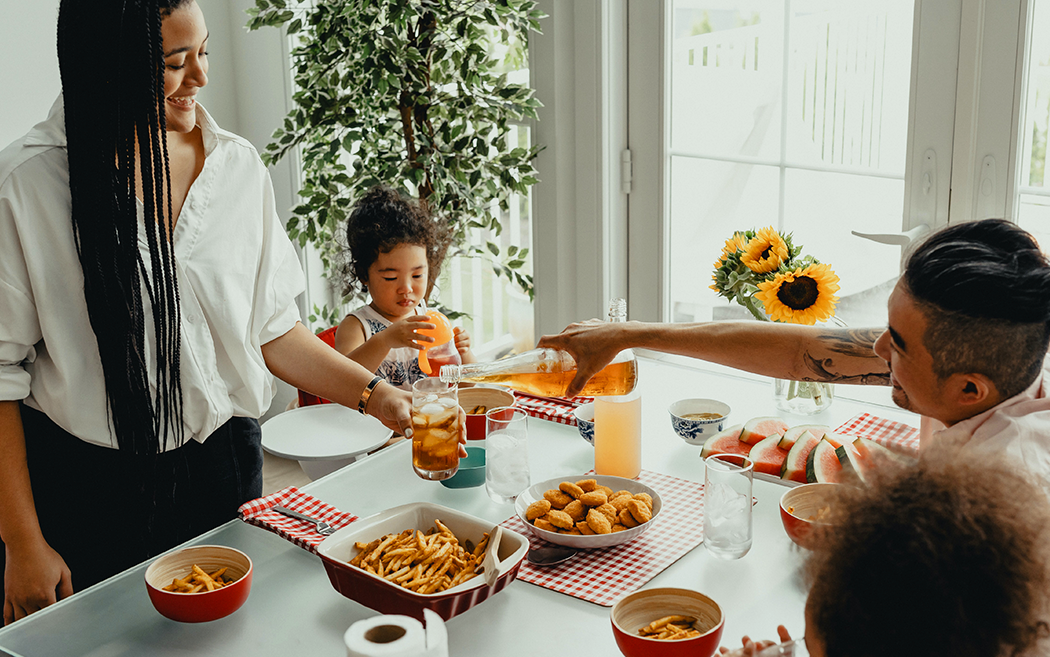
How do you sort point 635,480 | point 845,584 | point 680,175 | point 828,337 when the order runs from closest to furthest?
point 845,584 < point 635,480 < point 828,337 < point 680,175

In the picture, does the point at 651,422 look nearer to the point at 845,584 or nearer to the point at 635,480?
the point at 635,480

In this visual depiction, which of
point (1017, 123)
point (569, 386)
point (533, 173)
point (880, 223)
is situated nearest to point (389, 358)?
point (533, 173)

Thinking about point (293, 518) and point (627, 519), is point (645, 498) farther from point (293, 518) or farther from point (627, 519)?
point (293, 518)

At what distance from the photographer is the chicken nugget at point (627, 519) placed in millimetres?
1365

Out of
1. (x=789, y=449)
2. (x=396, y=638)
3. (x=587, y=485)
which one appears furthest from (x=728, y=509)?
(x=396, y=638)

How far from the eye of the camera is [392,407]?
5.37ft

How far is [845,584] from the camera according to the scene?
2.37ft

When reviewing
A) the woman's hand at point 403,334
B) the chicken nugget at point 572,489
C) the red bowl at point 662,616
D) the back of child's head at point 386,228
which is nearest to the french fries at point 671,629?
the red bowl at point 662,616

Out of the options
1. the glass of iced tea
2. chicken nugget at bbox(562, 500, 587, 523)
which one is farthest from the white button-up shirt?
chicken nugget at bbox(562, 500, 587, 523)

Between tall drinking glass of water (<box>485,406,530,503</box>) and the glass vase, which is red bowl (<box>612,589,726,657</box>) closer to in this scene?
tall drinking glass of water (<box>485,406,530,503</box>)

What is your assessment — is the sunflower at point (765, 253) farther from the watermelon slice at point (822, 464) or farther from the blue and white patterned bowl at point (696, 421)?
the watermelon slice at point (822, 464)

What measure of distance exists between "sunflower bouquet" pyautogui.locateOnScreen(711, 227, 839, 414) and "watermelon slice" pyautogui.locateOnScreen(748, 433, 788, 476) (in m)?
0.24

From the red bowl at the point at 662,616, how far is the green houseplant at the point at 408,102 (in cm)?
171

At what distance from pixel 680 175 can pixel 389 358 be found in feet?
→ 3.40
